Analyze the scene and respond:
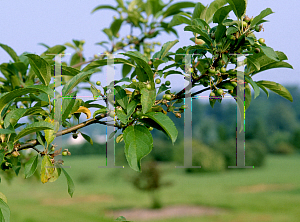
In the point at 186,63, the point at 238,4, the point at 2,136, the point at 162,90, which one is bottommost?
the point at 2,136

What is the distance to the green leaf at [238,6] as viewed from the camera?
39.0 inches

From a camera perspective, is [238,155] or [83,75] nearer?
[83,75]

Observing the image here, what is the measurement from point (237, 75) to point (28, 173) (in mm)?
875

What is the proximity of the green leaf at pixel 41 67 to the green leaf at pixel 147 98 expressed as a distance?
1.47 feet

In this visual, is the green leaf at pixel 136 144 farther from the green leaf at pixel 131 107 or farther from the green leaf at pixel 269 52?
the green leaf at pixel 269 52

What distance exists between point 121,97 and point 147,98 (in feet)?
0.40

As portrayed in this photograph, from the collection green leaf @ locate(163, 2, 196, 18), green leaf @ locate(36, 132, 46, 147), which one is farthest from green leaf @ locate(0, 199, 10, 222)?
green leaf @ locate(163, 2, 196, 18)

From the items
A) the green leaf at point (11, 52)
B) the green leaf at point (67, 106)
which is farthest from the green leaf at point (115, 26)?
the green leaf at point (67, 106)

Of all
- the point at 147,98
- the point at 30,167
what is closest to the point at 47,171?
the point at 30,167

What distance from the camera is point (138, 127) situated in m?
1.01

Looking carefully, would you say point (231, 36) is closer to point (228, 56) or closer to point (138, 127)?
point (228, 56)

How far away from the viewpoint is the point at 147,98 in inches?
37.9

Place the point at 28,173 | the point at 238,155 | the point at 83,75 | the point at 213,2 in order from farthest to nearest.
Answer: the point at 238,155 < the point at 213,2 < the point at 28,173 < the point at 83,75

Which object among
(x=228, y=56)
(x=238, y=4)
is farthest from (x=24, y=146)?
(x=238, y=4)
